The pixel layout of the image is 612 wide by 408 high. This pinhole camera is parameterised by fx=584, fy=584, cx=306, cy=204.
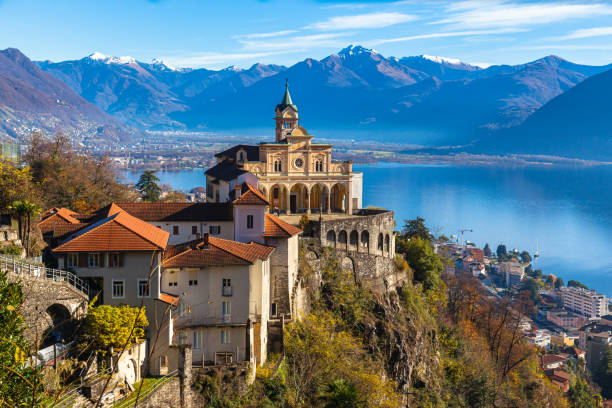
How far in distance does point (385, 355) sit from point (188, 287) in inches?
572

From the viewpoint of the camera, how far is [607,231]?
140250 millimetres

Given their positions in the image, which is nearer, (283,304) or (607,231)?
(283,304)

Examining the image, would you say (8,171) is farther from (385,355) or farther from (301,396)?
(385,355)

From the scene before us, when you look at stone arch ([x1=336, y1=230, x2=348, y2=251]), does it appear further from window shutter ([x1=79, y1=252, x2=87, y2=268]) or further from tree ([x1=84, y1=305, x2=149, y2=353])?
tree ([x1=84, y1=305, x2=149, y2=353])

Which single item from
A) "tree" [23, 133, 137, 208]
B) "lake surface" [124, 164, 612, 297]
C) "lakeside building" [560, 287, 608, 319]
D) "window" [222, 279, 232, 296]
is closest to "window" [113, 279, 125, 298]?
"window" [222, 279, 232, 296]

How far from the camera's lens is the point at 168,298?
74.8 feet

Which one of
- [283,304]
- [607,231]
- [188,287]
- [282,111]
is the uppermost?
[282,111]

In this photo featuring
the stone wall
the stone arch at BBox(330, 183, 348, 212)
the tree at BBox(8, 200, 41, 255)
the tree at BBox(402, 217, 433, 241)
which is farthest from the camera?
the tree at BBox(402, 217, 433, 241)

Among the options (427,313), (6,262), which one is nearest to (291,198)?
(427,313)

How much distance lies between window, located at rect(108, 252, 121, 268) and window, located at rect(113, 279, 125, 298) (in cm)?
62

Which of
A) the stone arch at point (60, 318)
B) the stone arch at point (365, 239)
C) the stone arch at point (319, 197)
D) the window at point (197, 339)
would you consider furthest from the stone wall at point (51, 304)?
the stone arch at point (319, 197)

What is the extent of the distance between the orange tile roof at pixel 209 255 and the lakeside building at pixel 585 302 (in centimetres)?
7972

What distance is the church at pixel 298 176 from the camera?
4628 cm

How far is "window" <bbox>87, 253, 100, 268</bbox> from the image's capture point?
22.5m
